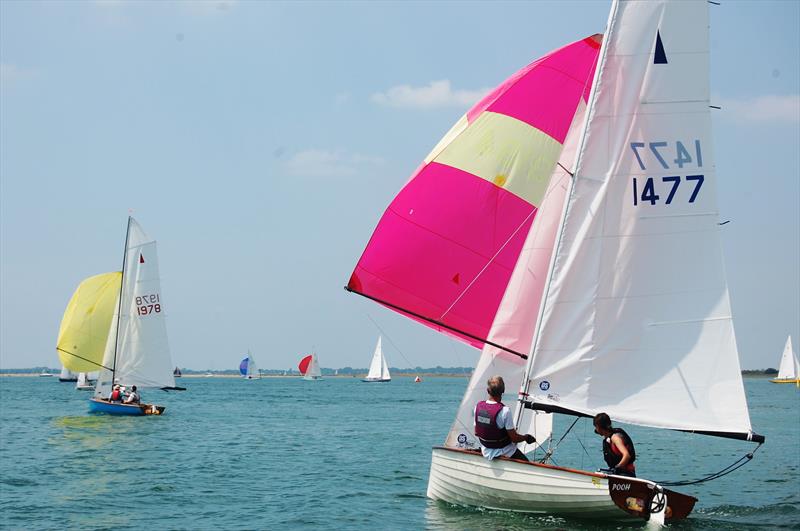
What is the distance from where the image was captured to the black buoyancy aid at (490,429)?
495 inches

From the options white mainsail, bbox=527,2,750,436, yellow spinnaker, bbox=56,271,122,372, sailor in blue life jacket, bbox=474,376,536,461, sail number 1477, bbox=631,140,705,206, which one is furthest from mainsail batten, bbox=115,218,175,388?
sail number 1477, bbox=631,140,705,206

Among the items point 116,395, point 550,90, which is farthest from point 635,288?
point 116,395

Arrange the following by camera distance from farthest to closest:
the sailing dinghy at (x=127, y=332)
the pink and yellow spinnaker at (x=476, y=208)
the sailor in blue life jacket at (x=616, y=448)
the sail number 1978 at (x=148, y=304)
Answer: the sail number 1978 at (x=148, y=304) → the sailing dinghy at (x=127, y=332) → the pink and yellow spinnaker at (x=476, y=208) → the sailor in blue life jacket at (x=616, y=448)

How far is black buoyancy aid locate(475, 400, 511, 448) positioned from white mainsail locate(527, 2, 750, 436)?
0.64m

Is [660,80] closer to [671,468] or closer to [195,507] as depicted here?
[195,507]

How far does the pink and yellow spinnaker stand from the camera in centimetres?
1435

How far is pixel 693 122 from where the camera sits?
11.9 m

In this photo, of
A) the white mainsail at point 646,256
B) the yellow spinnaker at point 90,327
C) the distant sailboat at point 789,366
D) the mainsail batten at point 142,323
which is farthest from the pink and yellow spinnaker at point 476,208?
the distant sailboat at point 789,366

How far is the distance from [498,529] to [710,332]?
4001mm

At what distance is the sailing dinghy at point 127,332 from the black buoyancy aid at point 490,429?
94.3 feet

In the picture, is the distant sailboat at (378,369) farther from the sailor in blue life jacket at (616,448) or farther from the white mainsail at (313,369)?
the sailor in blue life jacket at (616,448)

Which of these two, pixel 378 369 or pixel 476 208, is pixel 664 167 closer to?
pixel 476 208

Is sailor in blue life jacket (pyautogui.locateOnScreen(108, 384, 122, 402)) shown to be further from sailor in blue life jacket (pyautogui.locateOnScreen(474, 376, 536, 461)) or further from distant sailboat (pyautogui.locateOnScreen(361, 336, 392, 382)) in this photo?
distant sailboat (pyautogui.locateOnScreen(361, 336, 392, 382))

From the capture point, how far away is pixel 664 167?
1205 centimetres
